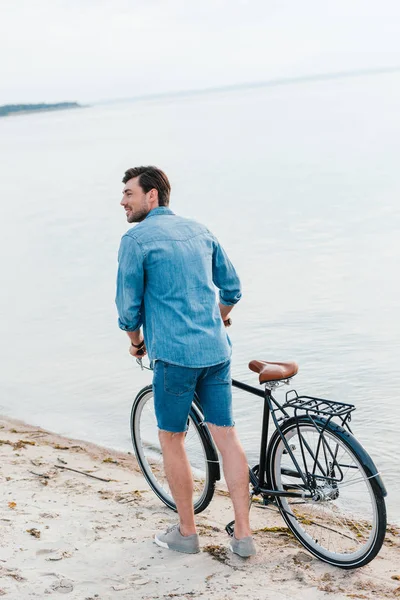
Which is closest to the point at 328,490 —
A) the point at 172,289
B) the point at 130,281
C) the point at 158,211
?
the point at 172,289

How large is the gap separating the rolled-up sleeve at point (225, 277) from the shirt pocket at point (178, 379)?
0.50m

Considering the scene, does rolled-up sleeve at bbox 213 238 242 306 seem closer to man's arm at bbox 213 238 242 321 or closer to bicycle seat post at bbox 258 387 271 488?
man's arm at bbox 213 238 242 321

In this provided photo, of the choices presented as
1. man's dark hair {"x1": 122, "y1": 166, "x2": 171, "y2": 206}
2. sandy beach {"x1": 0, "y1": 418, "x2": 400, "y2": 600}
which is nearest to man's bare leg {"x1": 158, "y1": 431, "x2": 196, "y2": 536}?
sandy beach {"x1": 0, "y1": 418, "x2": 400, "y2": 600}

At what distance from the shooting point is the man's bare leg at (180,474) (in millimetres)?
3654

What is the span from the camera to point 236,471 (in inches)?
144

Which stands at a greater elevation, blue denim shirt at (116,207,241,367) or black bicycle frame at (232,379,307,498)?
blue denim shirt at (116,207,241,367)

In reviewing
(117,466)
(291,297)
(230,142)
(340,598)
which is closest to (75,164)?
(230,142)

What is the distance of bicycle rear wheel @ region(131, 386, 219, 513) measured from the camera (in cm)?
400

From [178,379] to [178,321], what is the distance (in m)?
0.27

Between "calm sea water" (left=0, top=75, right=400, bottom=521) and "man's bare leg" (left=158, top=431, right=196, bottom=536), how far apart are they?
1.50 m

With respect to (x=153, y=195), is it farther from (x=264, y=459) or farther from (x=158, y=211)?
(x=264, y=459)

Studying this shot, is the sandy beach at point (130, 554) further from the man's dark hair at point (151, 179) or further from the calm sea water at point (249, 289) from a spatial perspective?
the man's dark hair at point (151, 179)

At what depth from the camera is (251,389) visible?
3771mm

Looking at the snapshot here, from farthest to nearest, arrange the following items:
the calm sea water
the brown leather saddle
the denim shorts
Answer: the calm sea water → the brown leather saddle → the denim shorts
